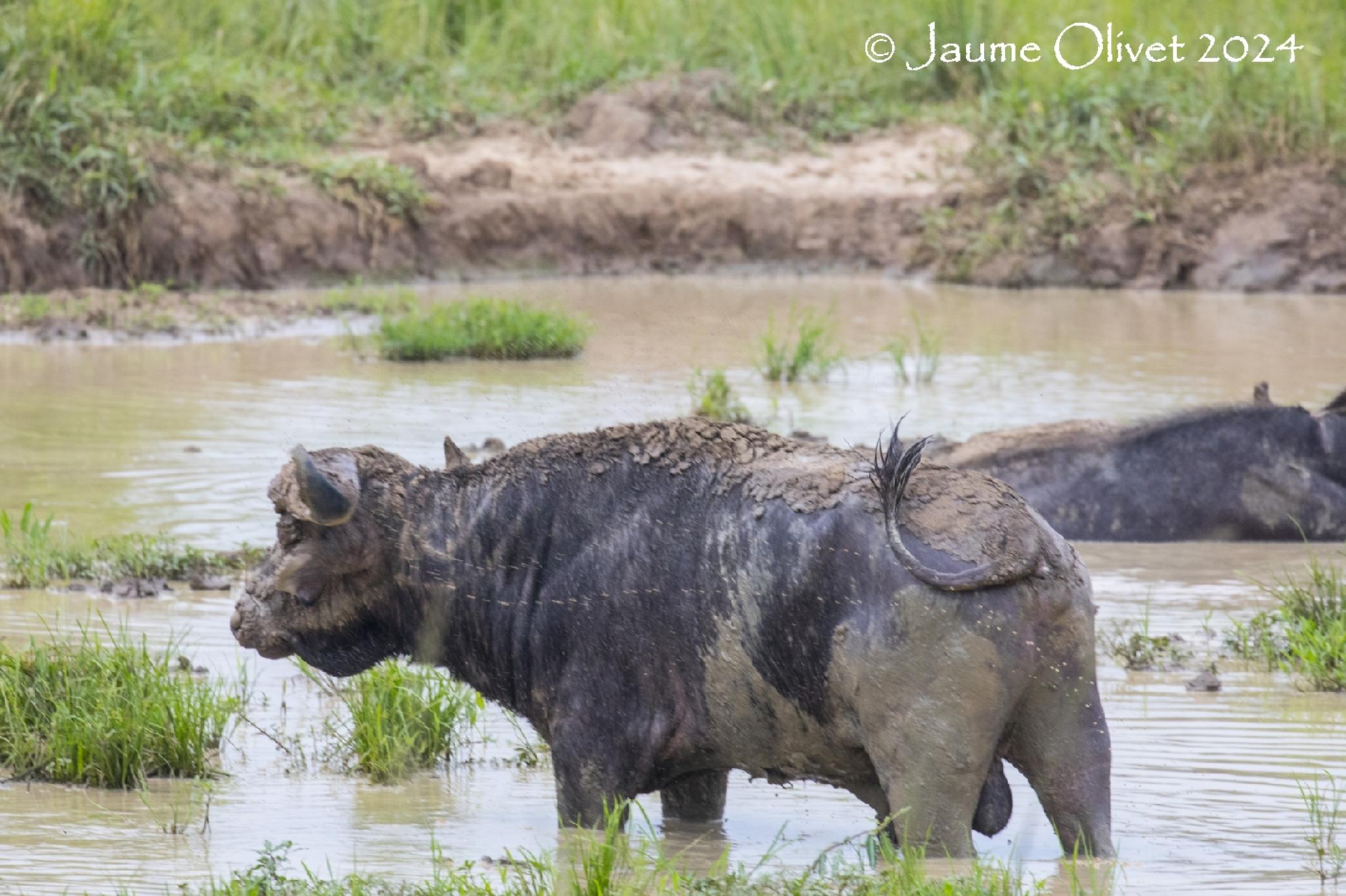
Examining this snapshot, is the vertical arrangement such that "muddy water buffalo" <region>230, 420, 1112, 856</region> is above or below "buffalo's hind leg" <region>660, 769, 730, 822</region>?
above

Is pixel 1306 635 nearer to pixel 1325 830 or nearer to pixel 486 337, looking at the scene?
pixel 1325 830

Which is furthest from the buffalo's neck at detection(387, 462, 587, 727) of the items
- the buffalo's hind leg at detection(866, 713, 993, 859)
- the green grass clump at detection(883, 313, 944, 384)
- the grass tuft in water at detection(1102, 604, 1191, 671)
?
the green grass clump at detection(883, 313, 944, 384)

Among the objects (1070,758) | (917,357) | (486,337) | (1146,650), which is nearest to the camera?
(1070,758)

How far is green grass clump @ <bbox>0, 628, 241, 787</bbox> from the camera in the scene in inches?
217

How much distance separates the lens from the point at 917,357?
47.1 feet

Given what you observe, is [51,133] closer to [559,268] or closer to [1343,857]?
[559,268]

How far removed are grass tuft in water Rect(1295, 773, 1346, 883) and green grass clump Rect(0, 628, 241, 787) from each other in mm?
2981

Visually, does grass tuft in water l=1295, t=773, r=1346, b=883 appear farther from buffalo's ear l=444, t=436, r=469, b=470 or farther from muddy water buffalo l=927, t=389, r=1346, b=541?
muddy water buffalo l=927, t=389, r=1346, b=541

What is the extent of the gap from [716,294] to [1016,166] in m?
3.72

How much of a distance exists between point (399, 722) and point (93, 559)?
2.78m

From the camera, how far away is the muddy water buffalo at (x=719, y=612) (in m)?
4.41

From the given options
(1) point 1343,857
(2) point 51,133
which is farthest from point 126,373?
(1) point 1343,857

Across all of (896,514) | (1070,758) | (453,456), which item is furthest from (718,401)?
(1070,758)

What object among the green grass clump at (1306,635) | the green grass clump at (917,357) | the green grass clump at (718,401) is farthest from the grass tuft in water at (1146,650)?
the green grass clump at (917,357)
